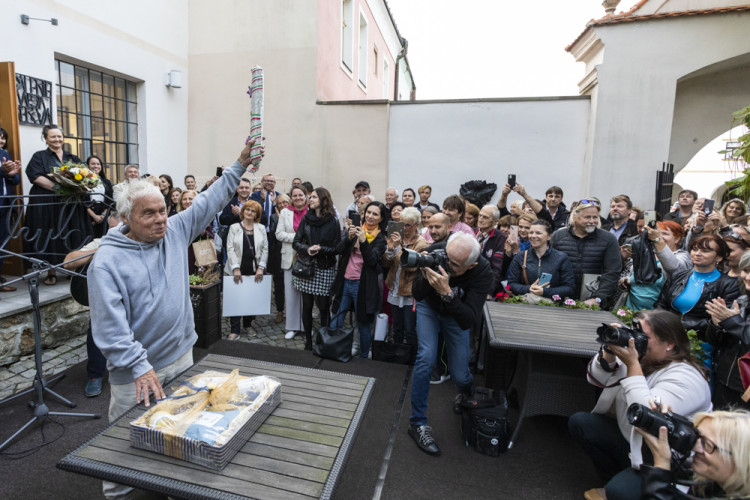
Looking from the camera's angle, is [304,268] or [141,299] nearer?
[141,299]

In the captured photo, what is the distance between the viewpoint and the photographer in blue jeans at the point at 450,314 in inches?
127

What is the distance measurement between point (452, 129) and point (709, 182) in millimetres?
10866

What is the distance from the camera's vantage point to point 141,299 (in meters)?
2.27

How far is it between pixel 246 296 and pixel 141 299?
310 cm

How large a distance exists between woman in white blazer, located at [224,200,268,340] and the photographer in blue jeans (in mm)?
2673

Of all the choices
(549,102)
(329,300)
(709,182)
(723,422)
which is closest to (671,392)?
(723,422)

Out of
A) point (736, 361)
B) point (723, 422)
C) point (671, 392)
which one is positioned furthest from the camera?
point (736, 361)

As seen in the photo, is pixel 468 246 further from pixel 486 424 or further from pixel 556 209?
pixel 556 209

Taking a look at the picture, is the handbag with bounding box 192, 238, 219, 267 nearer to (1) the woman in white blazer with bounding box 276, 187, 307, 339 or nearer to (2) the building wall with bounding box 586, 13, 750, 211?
(1) the woman in white blazer with bounding box 276, 187, 307, 339

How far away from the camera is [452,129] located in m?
8.98

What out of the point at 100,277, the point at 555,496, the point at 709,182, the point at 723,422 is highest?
the point at 709,182

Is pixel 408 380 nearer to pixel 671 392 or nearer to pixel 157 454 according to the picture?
pixel 671 392

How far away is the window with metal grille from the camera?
7504 mm

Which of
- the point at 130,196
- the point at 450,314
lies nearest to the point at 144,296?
the point at 130,196
